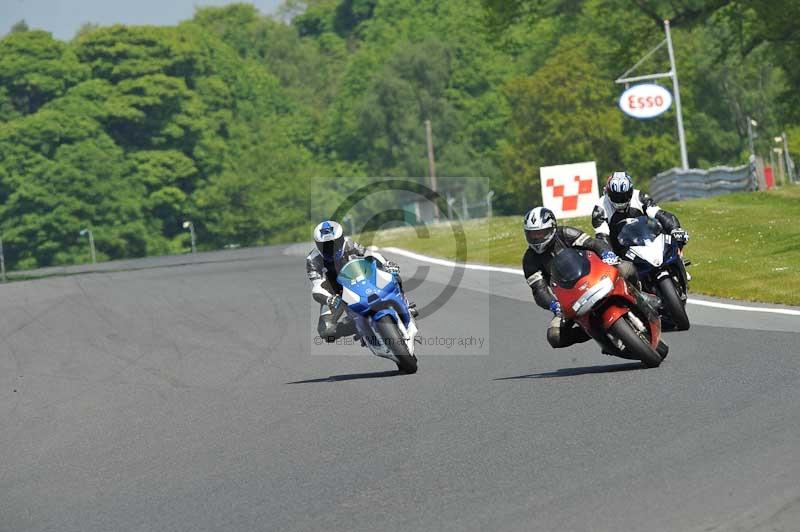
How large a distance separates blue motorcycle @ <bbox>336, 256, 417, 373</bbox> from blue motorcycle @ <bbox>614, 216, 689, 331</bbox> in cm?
245

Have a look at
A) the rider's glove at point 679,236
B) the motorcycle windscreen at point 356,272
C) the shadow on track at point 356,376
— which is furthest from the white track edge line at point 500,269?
the motorcycle windscreen at point 356,272

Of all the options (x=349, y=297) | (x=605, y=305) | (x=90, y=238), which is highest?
(x=90, y=238)

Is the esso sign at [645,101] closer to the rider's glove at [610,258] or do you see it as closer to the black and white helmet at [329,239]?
the black and white helmet at [329,239]

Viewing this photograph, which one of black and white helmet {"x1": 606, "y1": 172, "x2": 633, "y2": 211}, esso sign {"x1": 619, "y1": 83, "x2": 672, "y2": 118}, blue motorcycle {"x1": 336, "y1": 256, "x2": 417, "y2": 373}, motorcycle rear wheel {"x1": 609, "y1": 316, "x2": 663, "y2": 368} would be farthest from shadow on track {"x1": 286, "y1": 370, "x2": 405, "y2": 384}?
esso sign {"x1": 619, "y1": 83, "x2": 672, "y2": 118}

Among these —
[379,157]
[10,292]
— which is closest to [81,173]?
[379,157]

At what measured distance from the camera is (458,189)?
100 m

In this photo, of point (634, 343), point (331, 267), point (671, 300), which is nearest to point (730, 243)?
point (671, 300)

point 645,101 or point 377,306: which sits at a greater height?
point 645,101

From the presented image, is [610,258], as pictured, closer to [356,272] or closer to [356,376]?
[356,272]

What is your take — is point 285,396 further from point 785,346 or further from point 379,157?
point 379,157

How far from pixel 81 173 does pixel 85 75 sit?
11.6 m

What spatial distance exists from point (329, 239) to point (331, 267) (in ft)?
1.26

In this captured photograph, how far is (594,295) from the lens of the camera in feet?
37.3

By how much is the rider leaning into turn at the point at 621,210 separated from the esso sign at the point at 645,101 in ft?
109
